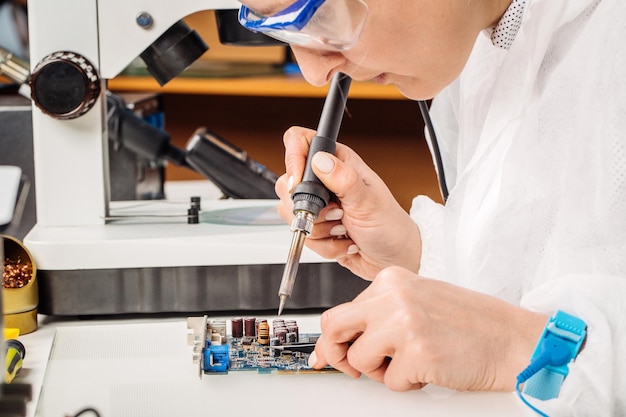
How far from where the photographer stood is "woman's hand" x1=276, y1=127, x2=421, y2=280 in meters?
1.09

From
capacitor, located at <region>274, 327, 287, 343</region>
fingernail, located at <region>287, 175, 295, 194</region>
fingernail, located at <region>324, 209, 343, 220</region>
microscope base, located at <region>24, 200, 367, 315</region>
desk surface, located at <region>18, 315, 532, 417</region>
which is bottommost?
desk surface, located at <region>18, 315, 532, 417</region>

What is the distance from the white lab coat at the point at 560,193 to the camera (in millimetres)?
786

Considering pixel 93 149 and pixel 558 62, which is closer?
pixel 558 62

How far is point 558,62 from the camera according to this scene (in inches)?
37.9

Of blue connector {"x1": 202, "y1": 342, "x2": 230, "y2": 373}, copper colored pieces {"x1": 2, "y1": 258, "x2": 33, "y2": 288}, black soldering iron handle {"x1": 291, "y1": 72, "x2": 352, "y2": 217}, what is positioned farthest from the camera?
copper colored pieces {"x1": 2, "y1": 258, "x2": 33, "y2": 288}

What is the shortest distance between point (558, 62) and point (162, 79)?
0.60 metres

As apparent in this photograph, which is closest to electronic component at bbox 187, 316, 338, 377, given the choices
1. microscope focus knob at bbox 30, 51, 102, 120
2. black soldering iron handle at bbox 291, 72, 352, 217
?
black soldering iron handle at bbox 291, 72, 352, 217

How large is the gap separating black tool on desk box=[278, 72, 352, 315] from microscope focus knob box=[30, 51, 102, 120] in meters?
0.36

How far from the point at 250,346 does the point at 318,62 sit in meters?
0.34

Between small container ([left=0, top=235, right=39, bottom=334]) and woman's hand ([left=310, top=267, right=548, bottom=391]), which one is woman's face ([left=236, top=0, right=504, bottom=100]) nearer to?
woman's hand ([left=310, top=267, right=548, bottom=391])

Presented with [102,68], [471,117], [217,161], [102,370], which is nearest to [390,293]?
[102,370]

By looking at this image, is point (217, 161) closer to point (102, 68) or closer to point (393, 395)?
point (102, 68)

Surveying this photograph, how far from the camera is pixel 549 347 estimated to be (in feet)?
2.54

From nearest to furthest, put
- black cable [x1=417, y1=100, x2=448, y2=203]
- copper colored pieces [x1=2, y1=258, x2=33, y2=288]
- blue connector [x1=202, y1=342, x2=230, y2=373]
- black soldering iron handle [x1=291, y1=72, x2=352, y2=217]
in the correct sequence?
blue connector [x1=202, y1=342, x2=230, y2=373] → black soldering iron handle [x1=291, y1=72, x2=352, y2=217] → copper colored pieces [x1=2, y1=258, x2=33, y2=288] → black cable [x1=417, y1=100, x2=448, y2=203]
